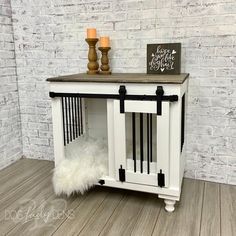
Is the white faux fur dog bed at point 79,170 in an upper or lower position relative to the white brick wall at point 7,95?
lower

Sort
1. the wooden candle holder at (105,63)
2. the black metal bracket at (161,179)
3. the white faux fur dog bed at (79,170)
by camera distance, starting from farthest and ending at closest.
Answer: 1. the wooden candle holder at (105,63)
2. the white faux fur dog bed at (79,170)
3. the black metal bracket at (161,179)

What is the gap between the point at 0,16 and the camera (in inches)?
85.9

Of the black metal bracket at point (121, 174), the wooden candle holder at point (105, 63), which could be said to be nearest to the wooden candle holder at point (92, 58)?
the wooden candle holder at point (105, 63)

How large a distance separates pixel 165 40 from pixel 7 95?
136 cm

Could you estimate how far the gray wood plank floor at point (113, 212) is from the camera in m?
1.45

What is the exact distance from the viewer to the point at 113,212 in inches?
63.9

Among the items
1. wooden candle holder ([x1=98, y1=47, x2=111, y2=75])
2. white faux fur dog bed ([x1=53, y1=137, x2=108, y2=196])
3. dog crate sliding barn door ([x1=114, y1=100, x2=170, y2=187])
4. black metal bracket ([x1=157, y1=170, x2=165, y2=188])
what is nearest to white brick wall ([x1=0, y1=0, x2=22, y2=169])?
white faux fur dog bed ([x1=53, y1=137, x2=108, y2=196])

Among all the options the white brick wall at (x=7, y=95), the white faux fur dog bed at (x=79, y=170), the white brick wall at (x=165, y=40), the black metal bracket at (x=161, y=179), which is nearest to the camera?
the black metal bracket at (x=161, y=179)

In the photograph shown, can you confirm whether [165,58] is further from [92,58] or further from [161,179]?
[161,179]

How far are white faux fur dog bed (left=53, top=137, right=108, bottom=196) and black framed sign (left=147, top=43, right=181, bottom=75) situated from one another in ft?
2.23

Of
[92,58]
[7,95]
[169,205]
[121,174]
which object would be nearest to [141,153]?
[121,174]

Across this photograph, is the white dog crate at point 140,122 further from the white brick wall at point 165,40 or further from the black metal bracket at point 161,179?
the white brick wall at point 165,40

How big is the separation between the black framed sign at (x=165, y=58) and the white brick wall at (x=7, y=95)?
1.22 metres

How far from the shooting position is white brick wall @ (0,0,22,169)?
222 centimetres
